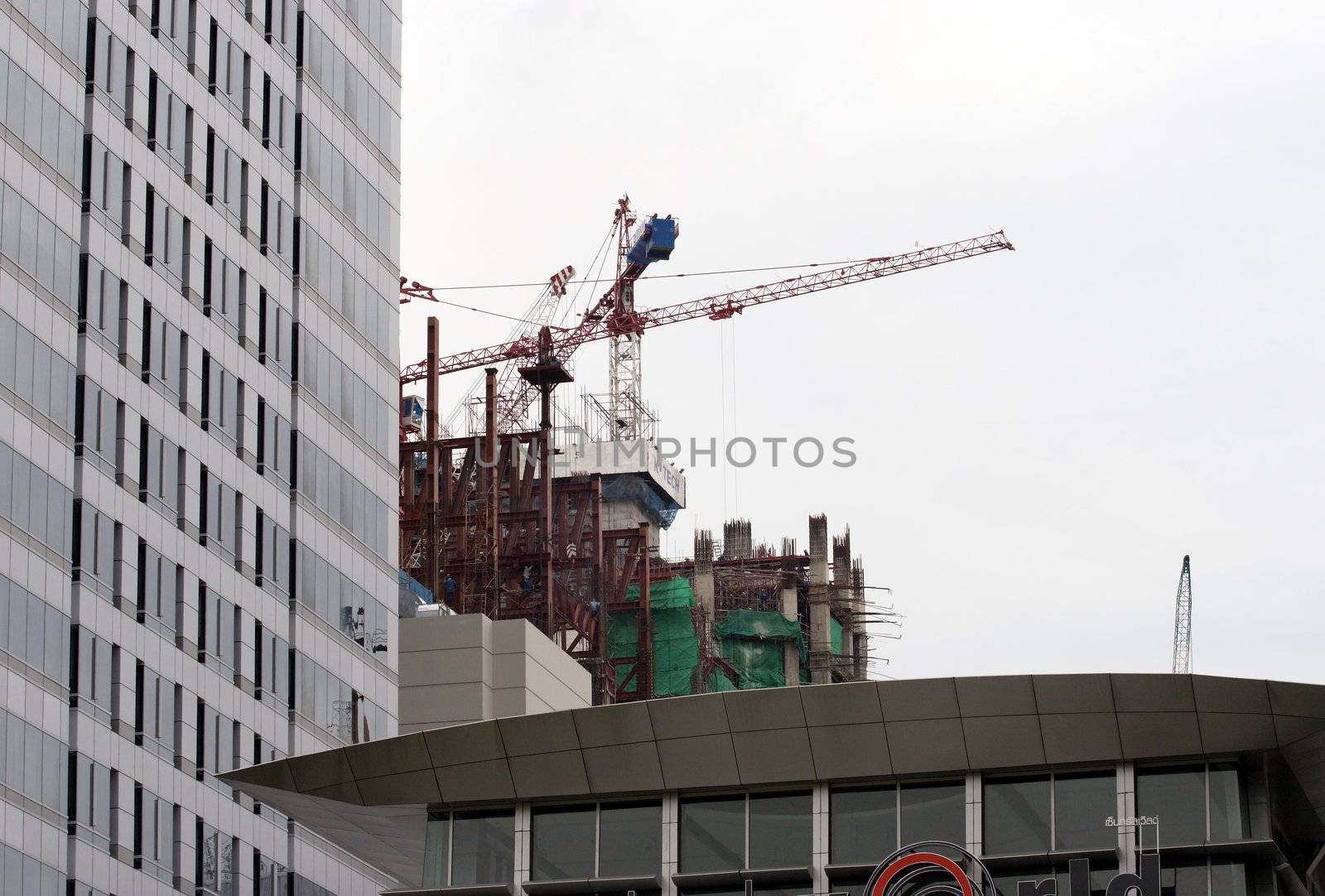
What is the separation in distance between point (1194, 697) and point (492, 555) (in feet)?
353

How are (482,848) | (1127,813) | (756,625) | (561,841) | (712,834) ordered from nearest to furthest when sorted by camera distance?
(1127,813), (712,834), (561,841), (482,848), (756,625)

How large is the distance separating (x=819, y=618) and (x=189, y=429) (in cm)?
11943

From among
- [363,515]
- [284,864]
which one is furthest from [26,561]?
[363,515]

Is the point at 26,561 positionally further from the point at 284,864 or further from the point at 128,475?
the point at 284,864

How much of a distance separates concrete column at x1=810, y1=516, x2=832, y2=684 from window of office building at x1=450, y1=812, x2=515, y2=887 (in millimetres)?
147173

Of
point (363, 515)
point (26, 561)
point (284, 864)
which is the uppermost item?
point (363, 515)

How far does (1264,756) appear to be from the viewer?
43.1m

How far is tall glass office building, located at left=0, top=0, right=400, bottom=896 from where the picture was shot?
7219 cm

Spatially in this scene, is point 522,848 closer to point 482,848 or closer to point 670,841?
point 482,848

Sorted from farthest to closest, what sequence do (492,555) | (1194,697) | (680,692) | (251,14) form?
(680,692) → (492,555) → (251,14) → (1194,697)

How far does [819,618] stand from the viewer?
646 ft

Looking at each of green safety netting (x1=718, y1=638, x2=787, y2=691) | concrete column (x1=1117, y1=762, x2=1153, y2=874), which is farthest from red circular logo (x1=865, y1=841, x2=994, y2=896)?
green safety netting (x1=718, y1=638, x2=787, y2=691)

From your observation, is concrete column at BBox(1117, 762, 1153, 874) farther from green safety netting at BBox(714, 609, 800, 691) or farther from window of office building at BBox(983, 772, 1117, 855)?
green safety netting at BBox(714, 609, 800, 691)

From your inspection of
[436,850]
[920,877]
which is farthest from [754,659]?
[920,877]
